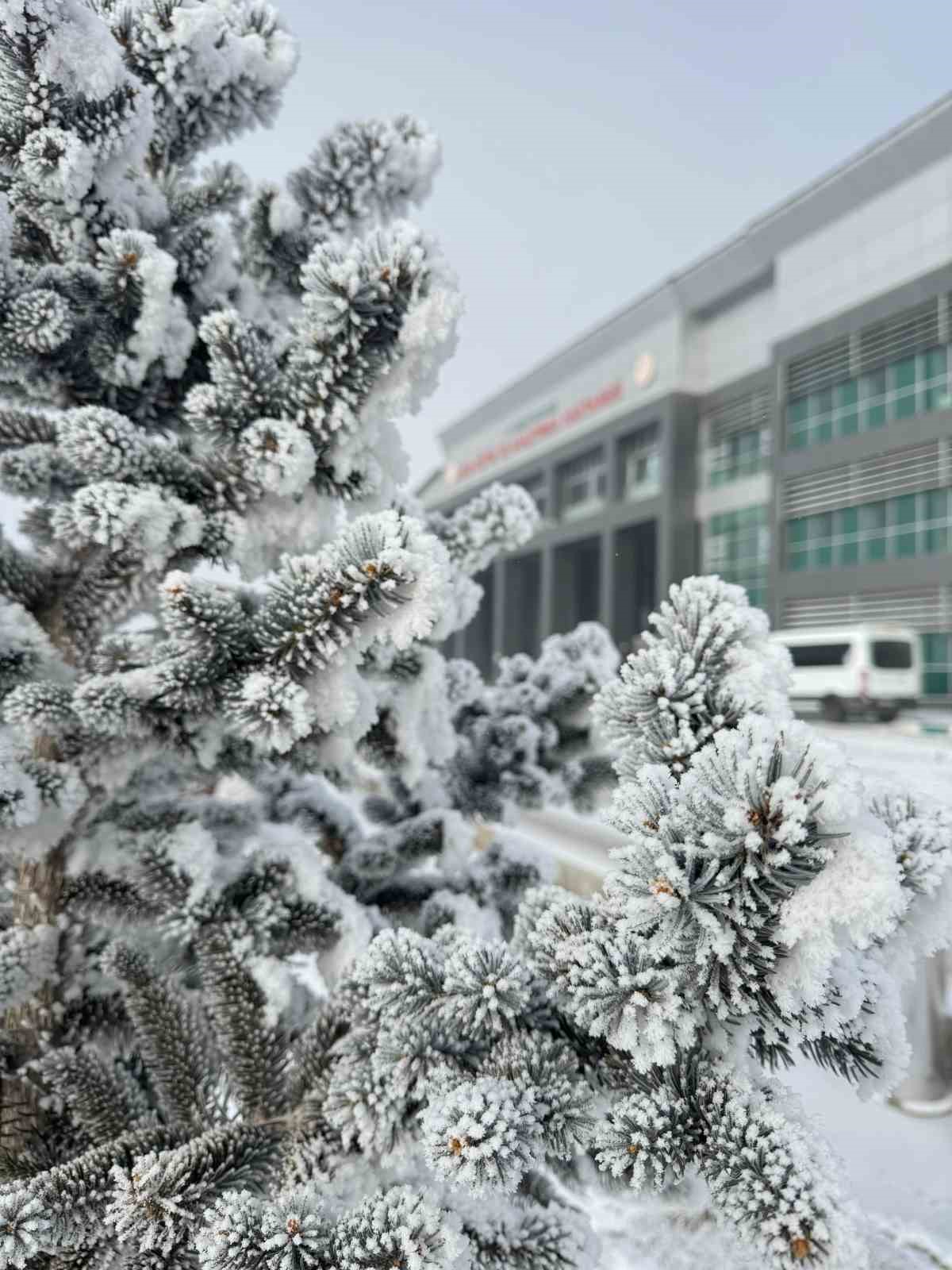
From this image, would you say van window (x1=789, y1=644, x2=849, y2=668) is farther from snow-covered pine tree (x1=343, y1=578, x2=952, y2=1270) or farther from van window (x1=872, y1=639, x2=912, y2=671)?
snow-covered pine tree (x1=343, y1=578, x2=952, y2=1270)

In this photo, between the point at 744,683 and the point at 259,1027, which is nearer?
the point at 744,683

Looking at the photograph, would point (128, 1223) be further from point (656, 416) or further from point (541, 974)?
point (656, 416)

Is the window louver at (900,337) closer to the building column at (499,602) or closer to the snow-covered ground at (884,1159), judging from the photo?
the building column at (499,602)

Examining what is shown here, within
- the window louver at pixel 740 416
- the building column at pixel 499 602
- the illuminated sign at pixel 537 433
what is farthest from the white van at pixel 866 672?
the building column at pixel 499 602

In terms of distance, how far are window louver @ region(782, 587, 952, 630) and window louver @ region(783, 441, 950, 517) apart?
3.08 m

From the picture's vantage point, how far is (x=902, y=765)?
41.0 feet

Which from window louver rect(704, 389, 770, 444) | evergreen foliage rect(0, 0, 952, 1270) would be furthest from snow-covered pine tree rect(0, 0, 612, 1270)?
window louver rect(704, 389, 770, 444)

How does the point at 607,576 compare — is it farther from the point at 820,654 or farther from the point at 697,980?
the point at 697,980

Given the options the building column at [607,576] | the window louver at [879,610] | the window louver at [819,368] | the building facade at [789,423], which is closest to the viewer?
the window louver at [879,610]

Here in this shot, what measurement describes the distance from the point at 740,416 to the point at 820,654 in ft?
40.1

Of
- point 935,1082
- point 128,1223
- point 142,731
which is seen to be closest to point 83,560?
point 142,731

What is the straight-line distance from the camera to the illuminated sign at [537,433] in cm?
3619

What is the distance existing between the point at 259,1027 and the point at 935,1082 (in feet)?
14.4

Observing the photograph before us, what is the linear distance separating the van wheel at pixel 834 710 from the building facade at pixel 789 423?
132 inches
